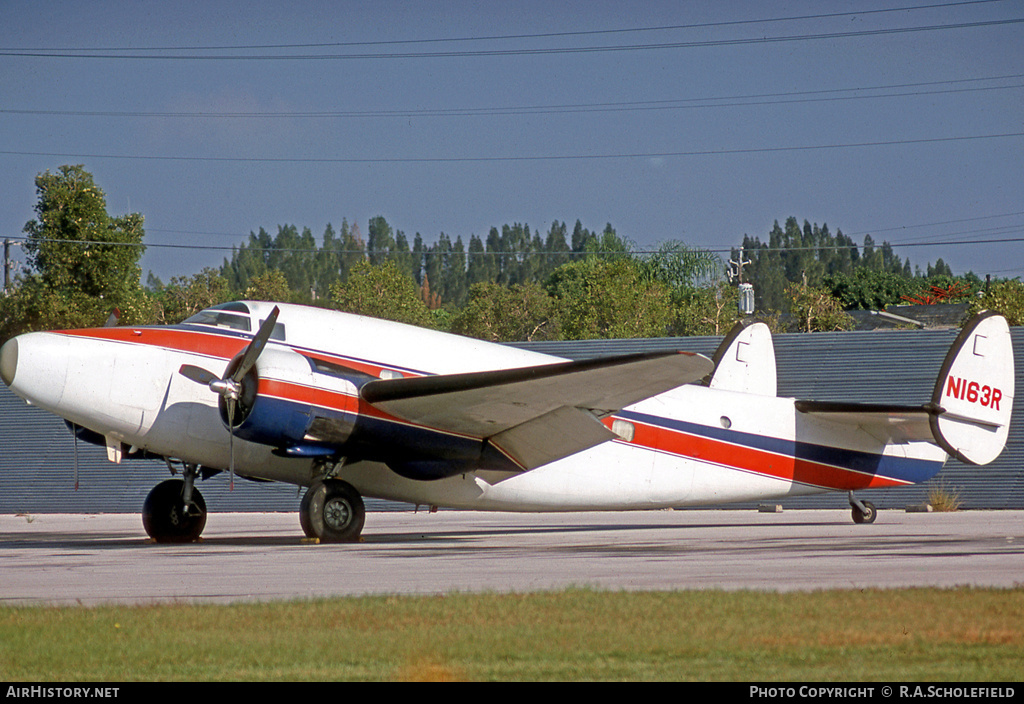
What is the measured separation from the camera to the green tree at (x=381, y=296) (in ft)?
283

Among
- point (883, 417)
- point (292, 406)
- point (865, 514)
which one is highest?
point (292, 406)

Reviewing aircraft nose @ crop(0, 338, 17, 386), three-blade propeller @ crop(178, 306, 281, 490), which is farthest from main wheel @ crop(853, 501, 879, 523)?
aircraft nose @ crop(0, 338, 17, 386)

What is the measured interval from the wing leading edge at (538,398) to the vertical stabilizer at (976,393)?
6182 millimetres

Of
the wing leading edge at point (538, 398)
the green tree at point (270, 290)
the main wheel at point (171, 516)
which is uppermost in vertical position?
the green tree at point (270, 290)

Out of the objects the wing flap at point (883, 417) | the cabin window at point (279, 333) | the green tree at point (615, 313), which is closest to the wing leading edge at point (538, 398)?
the cabin window at point (279, 333)

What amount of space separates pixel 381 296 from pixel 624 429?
235ft

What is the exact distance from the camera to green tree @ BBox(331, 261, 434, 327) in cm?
8631

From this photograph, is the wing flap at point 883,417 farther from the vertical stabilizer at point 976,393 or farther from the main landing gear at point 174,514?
the main landing gear at point 174,514

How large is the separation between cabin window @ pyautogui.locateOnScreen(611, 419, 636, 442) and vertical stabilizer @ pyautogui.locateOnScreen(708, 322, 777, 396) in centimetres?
306

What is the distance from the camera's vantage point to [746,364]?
71.4ft

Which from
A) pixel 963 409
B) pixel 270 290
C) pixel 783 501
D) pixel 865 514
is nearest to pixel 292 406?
pixel 865 514

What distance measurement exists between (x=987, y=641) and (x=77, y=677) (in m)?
5.37

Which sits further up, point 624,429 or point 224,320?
point 224,320

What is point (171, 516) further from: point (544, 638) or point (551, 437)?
point (544, 638)
